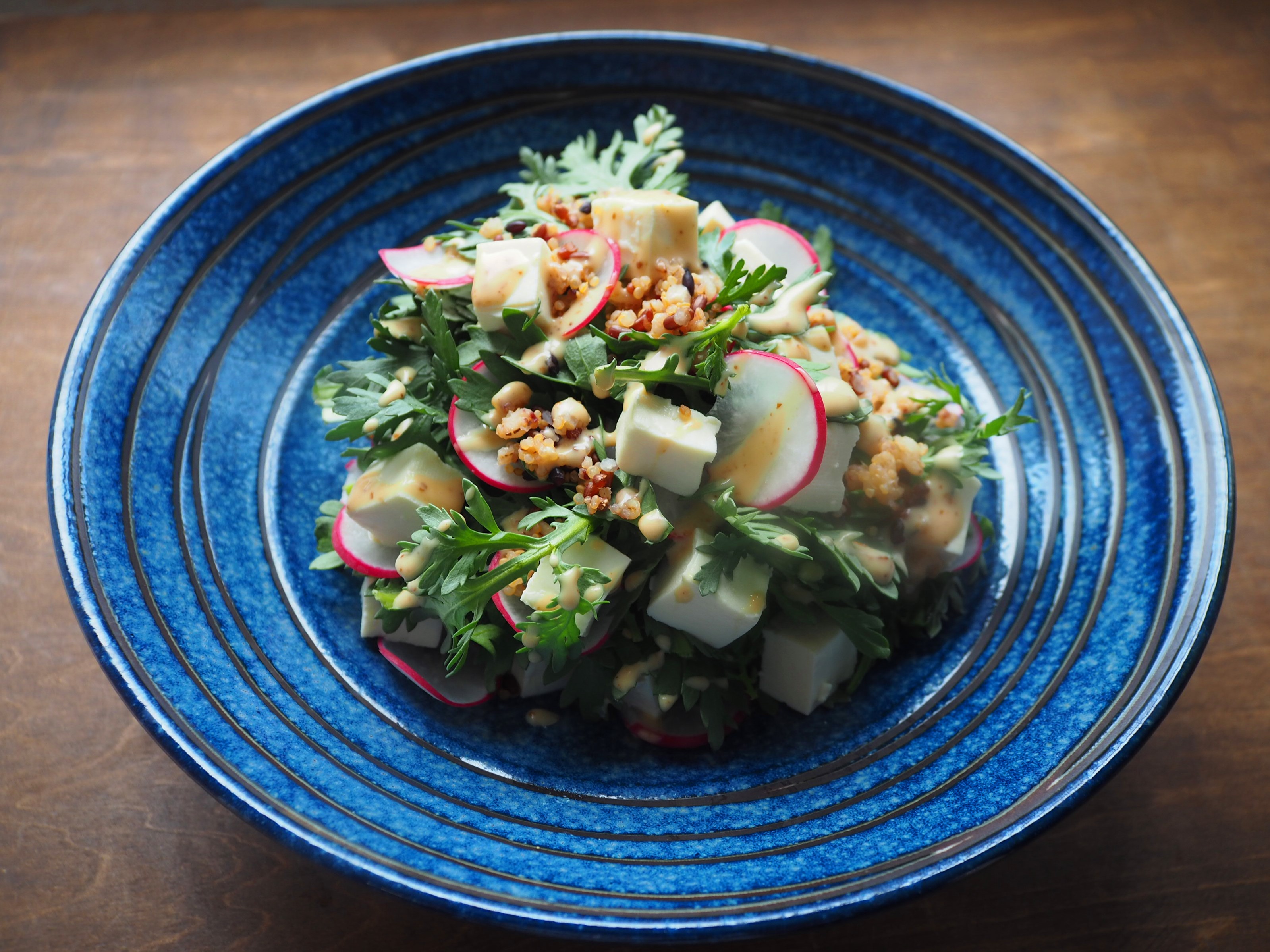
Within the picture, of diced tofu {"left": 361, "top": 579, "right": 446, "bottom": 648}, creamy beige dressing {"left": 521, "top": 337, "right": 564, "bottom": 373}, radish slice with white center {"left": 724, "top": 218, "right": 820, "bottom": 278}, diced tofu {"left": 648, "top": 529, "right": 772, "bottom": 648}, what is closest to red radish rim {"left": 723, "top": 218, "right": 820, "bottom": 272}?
radish slice with white center {"left": 724, "top": 218, "right": 820, "bottom": 278}

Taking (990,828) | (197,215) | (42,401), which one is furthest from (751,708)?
(42,401)

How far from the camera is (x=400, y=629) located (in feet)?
7.70

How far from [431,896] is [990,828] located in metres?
1.01

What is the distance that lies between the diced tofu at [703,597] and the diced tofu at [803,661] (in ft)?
0.43

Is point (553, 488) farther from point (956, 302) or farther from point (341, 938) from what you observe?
point (956, 302)

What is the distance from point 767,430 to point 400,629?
95 centimetres

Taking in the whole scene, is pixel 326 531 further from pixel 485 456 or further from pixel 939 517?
pixel 939 517

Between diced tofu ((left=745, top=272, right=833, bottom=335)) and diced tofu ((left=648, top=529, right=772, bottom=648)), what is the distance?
1.61 feet

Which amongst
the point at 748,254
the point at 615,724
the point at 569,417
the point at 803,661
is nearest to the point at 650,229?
the point at 748,254

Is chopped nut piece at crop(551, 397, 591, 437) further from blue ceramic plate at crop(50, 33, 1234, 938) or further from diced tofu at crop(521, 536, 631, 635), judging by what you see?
blue ceramic plate at crop(50, 33, 1234, 938)

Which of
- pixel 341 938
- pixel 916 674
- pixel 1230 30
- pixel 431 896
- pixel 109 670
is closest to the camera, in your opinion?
pixel 431 896

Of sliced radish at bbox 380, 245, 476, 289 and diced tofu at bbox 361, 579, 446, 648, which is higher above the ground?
sliced radish at bbox 380, 245, 476, 289

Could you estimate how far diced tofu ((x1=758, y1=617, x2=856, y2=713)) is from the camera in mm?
2242

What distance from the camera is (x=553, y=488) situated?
2221mm
